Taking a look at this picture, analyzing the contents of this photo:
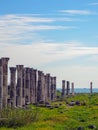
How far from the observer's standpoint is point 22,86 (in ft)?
199

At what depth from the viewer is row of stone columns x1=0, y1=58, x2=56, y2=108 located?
149 ft

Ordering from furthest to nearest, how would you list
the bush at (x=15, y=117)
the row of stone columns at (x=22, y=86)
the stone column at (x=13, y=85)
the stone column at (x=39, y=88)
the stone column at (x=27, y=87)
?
1. the stone column at (x=39, y=88)
2. the stone column at (x=27, y=87)
3. the stone column at (x=13, y=85)
4. the row of stone columns at (x=22, y=86)
5. the bush at (x=15, y=117)

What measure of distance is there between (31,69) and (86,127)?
34.4 meters

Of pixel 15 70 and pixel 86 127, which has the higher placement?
pixel 15 70

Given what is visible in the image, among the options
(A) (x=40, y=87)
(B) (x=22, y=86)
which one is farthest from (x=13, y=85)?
(A) (x=40, y=87)

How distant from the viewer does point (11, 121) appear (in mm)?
31859

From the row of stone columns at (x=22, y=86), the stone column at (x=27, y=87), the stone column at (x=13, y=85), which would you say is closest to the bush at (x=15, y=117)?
the row of stone columns at (x=22, y=86)

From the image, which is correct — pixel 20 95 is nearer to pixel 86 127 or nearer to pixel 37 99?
pixel 37 99

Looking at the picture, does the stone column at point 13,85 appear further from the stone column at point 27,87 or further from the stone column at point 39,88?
the stone column at point 39,88

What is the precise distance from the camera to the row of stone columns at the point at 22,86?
45375 mm

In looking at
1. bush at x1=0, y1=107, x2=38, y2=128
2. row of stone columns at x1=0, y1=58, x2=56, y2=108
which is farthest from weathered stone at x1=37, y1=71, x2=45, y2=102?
bush at x1=0, y1=107, x2=38, y2=128

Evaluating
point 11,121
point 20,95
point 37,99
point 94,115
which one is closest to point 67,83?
point 37,99

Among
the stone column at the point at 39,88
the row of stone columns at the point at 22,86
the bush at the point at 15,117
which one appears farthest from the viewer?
the stone column at the point at 39,88

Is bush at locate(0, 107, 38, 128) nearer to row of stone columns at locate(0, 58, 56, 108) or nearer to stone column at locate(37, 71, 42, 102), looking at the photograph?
row of stone columns at locate(0, 58, 56, 108)
